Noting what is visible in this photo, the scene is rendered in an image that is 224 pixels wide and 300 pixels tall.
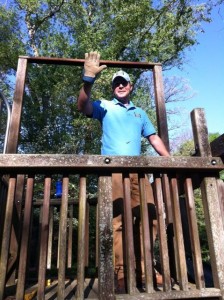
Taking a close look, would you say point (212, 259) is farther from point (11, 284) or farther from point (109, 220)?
point (11, 284)

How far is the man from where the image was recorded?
6.89 feet

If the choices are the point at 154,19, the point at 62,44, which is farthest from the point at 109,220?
the point at 154,19

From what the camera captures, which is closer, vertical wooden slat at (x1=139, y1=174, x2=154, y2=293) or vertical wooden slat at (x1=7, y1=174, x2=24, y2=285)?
vertical wooden slat at (x1=139, y1=174, x2=154, y2=293)

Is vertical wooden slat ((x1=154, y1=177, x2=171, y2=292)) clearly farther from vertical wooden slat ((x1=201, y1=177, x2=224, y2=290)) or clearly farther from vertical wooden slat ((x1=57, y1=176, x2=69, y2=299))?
vertical wooden slat ((x1=57, y1=176, x2=69, y2=299))

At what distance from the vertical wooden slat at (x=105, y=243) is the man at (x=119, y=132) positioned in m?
0.50

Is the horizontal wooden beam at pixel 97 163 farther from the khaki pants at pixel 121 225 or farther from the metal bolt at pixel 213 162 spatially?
the khaki pants at pixel 121 225

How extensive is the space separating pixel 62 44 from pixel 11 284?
463 inches

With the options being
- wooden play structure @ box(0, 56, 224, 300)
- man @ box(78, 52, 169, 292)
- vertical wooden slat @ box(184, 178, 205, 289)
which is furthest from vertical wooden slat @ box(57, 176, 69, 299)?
vertical wooden slat @ box(184, 178, 205, 289)

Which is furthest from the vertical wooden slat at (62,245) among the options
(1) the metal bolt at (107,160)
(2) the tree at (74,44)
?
(2) the tree at (74,44)

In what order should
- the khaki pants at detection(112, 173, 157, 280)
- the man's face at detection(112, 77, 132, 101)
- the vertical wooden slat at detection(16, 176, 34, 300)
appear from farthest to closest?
the man's face at detection(112, 77, 132, 101)
the khaki pants at detection(112, 173, 157, 280)
the vertical wooden slat at detection(16, 176, 34, 300)

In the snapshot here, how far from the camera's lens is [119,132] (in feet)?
8.30

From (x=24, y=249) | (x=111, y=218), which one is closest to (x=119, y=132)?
(x=111, y=218)

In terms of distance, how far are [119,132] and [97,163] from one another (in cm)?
96

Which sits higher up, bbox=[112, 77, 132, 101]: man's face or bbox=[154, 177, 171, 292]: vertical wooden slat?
bbox=[112, 77, 132, 101]: man's face
